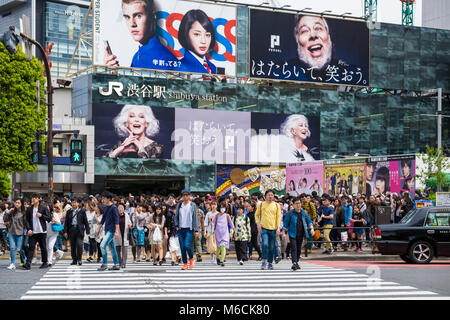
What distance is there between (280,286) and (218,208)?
8.01 m

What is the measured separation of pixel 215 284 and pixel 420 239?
23.6ft

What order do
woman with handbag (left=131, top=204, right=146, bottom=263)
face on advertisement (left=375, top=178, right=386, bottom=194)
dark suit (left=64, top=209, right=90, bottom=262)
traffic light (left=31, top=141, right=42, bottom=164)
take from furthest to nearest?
face on advertisement (left=375, top=178, right=386, bottom=194)
traffic light (left=31, top=141, right=42, bottom=164)
woman with handbag (left=131, top=204, right=146, bottom=263)
dark suit (left=64, top=209, right=90, bottom=262)

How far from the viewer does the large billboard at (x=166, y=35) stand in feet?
182

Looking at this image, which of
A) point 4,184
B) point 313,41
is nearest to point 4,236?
point 4,184

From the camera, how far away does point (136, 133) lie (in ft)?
186

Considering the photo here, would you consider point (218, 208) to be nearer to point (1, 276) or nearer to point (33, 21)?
point (1, 276)

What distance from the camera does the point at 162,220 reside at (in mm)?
18172

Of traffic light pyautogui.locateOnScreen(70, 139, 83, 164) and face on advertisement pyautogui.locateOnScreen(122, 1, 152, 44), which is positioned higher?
face on advertisement pyautogui.locateOnScreen(122, 1, 152, 44)

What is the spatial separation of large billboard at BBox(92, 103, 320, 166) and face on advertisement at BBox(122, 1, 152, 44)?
19.5 ft

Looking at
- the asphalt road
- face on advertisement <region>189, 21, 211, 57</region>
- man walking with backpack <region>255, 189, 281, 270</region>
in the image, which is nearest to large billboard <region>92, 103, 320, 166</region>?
face on advertisement <region>189, 21, 211, 57</region>

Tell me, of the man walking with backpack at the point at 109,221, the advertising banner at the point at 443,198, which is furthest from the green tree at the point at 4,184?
the man walking with backpack at the point at 109,221

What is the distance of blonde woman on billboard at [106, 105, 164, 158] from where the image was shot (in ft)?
184

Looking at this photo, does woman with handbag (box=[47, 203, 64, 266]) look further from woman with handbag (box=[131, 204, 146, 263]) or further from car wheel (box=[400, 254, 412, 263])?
car wheel (box=[400, 254, 412, 263])
